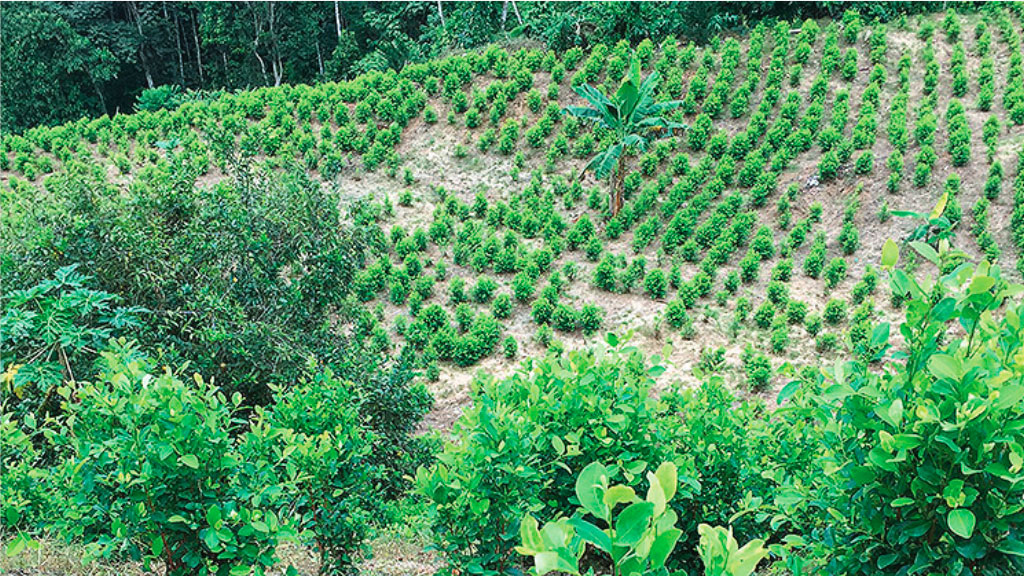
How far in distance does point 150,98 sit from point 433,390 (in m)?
18.2

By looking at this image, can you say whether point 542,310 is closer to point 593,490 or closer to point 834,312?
point 834,312

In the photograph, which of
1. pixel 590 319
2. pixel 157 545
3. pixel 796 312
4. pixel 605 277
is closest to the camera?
pixel 157 545

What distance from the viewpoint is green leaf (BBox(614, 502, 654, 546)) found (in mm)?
1292

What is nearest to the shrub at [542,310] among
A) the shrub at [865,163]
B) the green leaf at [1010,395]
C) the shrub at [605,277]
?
the shrub at [605,277]

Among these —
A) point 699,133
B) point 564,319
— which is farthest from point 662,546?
point 699,133

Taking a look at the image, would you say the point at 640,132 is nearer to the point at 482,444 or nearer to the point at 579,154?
the point at 579,154

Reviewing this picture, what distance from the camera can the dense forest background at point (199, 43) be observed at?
21.9 metres

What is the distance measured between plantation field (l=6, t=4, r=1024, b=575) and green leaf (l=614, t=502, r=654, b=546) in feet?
0.19

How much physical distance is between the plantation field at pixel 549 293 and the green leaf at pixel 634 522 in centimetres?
6

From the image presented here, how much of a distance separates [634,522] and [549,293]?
9.50 metres

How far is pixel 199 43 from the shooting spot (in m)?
28.2

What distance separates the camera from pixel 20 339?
14.6 ft

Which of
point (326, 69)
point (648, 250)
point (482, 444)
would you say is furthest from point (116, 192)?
point (326, 69)

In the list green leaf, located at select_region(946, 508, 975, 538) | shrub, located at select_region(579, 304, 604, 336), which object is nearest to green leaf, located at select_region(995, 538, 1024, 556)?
green leaf, located at select_region(946, 508, 975, 538)
